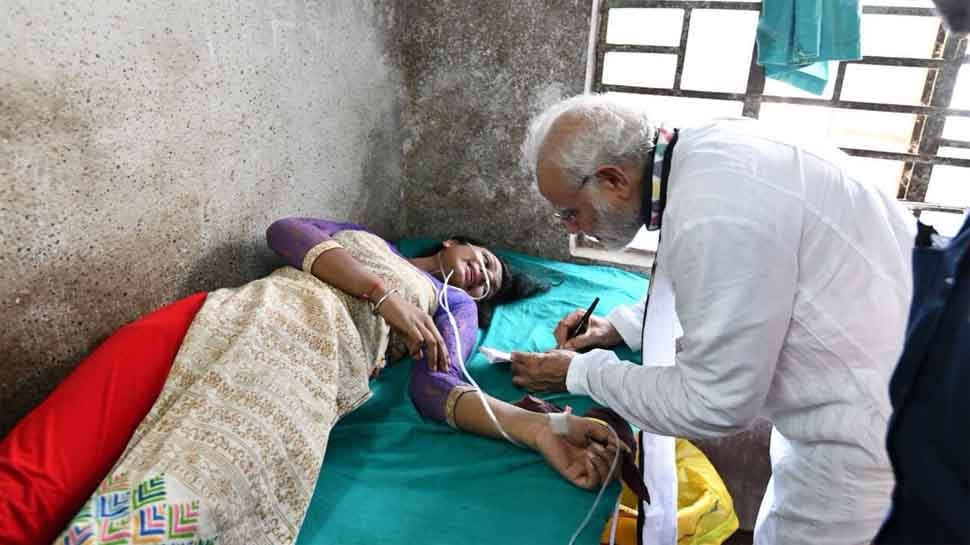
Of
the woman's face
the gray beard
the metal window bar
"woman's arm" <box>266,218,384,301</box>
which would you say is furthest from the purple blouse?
the metal window bar

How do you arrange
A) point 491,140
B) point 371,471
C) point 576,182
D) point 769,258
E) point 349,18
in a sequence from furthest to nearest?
point 491,140 < point 349,18 < point 371,471 < point 576,182 < point 769,258

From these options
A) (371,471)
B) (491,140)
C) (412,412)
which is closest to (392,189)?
(491,140)

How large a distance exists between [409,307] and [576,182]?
0.78m

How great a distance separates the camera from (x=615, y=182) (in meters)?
1.15

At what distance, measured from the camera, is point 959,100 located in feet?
8.36

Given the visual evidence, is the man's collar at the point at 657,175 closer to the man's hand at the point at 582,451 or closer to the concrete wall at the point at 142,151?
the man's hand at the point at 582,451

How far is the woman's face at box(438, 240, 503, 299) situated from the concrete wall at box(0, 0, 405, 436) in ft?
1.98

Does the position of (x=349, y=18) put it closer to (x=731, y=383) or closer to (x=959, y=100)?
(x=731, y=383)

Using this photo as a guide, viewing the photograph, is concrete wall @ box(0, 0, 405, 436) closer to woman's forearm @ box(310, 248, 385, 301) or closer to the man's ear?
woman's forearm @ box(310, 248, 385, 301)

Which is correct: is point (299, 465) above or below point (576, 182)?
below

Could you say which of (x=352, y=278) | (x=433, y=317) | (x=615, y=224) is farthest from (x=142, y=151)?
(x=615, y=224)

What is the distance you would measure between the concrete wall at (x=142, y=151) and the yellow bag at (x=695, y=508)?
150 centimetres

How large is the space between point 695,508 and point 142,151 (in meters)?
1.85

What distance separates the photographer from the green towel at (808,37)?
85.5 inches
